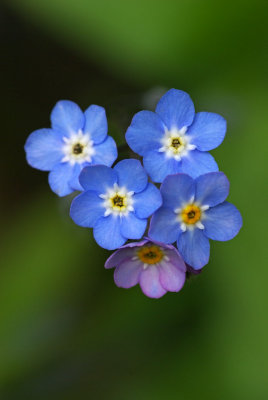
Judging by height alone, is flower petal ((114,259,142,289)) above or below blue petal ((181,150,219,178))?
below

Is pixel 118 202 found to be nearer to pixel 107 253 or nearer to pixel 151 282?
pixel 151 282

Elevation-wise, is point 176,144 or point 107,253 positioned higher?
point 176,144

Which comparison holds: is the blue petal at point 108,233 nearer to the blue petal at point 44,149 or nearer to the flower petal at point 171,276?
the flower petal at point 171,276

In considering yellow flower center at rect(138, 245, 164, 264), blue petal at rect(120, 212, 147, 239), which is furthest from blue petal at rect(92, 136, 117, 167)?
yellow flower center at rect(138, 245, 164, 264)

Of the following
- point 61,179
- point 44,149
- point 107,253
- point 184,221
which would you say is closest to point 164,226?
point 184,221

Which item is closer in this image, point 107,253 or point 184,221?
point 184,221

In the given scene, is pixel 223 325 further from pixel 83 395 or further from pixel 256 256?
pixel 83 395

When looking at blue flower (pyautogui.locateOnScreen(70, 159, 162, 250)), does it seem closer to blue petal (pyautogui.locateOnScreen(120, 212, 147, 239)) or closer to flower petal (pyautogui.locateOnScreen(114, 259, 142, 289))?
blue petal (pyautogui.locateOnScreen(120, 212, 147, 239))
